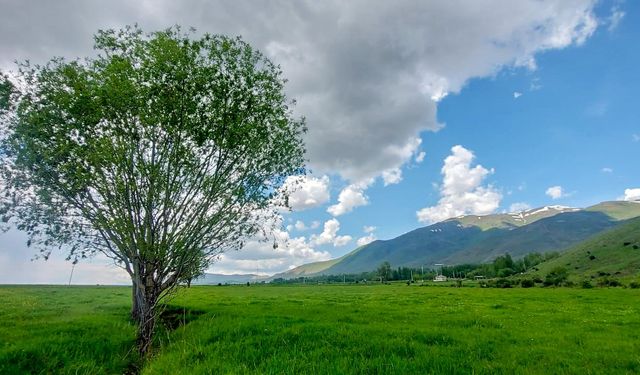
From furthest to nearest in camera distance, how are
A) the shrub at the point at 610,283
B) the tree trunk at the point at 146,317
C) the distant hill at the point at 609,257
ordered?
the distant hill at the point at 609,257 < the shrub at the point at 610,283 < the tree trunk at the point at 146,317

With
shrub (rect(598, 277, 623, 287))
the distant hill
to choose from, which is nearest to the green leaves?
shrub (rect(598, 277, 623, 287))

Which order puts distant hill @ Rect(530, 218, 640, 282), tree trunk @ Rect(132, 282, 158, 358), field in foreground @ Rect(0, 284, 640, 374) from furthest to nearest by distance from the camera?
distant hill @ Rect(530, 218, 640, 282) < tree trunk @ Rect(132, 282, 158, 358) < field in foreground @ Rect(0, 284, 640, 374)

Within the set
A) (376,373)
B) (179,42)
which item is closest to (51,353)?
(376,373)

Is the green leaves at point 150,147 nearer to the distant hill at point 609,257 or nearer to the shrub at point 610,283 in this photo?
the shrub at point 610,283

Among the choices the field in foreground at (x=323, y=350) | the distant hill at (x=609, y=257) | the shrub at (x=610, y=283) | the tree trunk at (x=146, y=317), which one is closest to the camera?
the field in foreground at (x=323, y=350)

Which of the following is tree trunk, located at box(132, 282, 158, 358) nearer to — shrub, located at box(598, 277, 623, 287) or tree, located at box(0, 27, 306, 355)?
tree, located at box(0, 27, 306, 355)

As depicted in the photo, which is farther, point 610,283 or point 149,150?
point 610,283

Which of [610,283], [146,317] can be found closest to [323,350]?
[146,317]

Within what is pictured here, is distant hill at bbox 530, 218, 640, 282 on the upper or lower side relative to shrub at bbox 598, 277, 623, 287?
upper

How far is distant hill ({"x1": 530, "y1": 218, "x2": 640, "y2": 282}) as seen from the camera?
11925cm

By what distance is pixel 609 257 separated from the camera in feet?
460

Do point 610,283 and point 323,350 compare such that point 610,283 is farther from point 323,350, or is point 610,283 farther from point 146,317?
point 146,317

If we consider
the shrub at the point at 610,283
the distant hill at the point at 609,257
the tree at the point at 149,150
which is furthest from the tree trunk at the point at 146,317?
the distant hill at the point at 609,257

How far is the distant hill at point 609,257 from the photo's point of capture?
119250 mm
